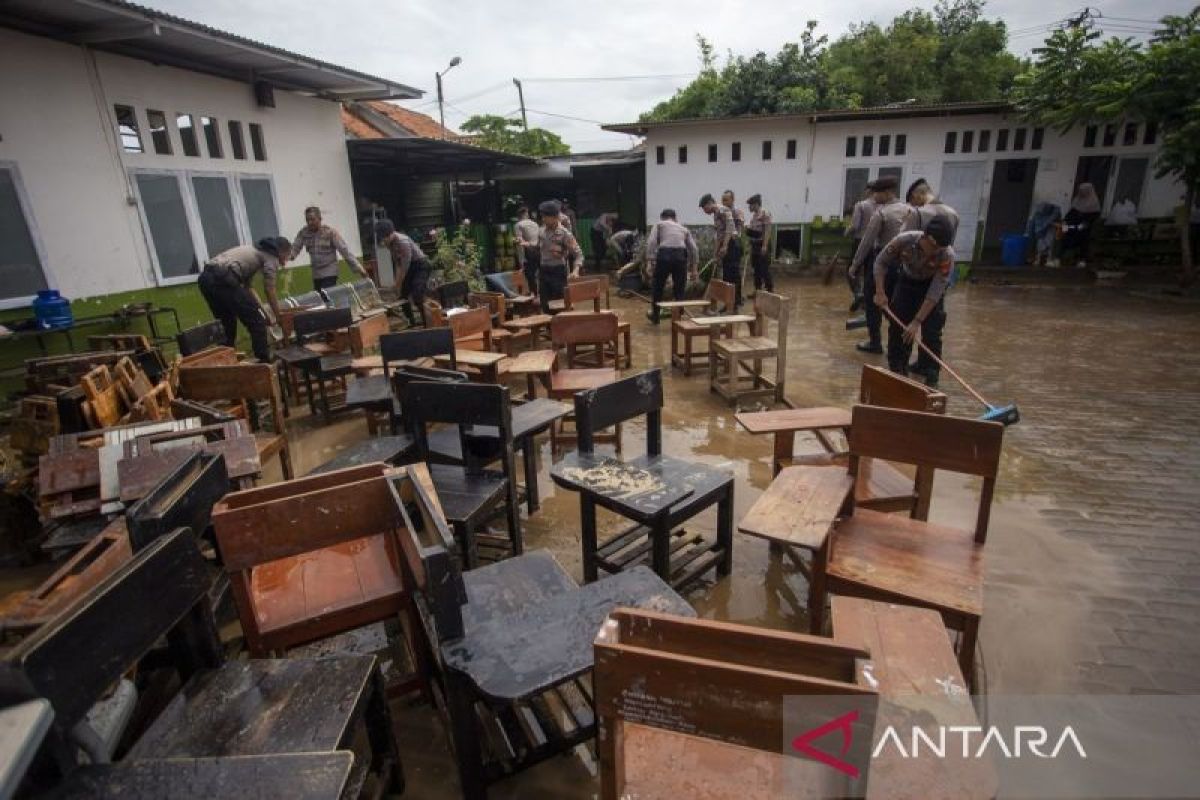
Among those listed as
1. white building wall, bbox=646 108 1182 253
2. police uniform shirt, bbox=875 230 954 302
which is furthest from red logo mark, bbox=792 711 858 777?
white building wall, bbox=646 108 1182 253

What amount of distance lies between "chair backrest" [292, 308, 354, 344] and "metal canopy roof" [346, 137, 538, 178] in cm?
501

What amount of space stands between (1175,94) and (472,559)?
12.9m

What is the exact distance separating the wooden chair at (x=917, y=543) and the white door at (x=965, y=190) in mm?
12840

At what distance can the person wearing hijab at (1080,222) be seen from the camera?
12.0 meters

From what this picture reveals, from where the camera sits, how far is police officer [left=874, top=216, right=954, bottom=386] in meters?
4.60

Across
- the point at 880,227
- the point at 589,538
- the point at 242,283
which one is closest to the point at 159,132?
the point at 242,283

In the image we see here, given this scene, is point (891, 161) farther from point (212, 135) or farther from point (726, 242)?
point (212, 135)

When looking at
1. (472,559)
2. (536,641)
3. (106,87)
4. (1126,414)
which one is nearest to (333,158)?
(106,87)

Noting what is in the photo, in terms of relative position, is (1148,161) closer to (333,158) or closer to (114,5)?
(333,158)

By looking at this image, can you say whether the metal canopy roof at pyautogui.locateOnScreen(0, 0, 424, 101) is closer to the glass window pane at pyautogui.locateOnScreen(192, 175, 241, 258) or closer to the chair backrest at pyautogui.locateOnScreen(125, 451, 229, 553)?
the glass window pane at pyautogui.locateOnScreen(192, 175, 241, 258)

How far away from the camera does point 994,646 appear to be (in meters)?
2.48

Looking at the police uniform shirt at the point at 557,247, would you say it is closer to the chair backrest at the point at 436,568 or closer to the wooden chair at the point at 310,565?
the wooden chair at the point at 310,565

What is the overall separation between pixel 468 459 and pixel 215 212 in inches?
256

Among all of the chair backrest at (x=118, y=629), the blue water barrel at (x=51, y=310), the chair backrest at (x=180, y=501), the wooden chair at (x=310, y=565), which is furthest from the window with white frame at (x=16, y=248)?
the chair backrest at (x=118, y=629)
